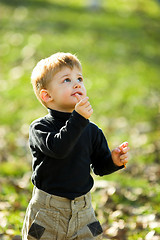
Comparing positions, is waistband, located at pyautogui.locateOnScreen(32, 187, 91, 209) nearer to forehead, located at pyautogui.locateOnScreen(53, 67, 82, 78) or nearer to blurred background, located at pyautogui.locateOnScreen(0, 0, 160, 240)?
forehead, located at pyautogui.locateOnScreen(53, 67, 82, 78)

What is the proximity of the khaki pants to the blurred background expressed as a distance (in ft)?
2.82

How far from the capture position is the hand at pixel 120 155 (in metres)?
2.74

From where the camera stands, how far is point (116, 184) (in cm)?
458

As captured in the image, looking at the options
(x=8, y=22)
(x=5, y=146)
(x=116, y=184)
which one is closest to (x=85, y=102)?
(x=116, y=184)

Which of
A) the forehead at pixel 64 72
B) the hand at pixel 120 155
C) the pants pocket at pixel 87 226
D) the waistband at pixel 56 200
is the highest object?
the forehead at pixel 64 72

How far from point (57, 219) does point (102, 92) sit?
5867 millimetres

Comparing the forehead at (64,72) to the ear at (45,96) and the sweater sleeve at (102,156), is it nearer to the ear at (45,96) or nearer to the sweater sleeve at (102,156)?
the ear at (45,96)

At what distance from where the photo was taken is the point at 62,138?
2.37 metres

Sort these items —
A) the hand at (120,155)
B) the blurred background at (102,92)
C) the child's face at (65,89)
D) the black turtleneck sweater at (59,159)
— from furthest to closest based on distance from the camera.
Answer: the blurred background at (102,92)
the hand at (120,155)
the child's face at (65,89)
the black turtleneck sweater at (59,159)

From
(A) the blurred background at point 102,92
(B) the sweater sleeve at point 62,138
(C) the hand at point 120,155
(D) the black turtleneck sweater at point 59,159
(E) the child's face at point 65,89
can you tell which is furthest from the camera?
(A) the blurred background at point 102,92

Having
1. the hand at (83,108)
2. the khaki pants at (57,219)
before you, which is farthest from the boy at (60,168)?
the hand at (83,108)

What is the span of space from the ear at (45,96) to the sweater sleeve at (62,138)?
0.25 m

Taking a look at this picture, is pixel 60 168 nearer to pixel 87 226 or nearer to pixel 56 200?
pixel 56 200

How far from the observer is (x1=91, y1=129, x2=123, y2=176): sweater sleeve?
2.77 meters
